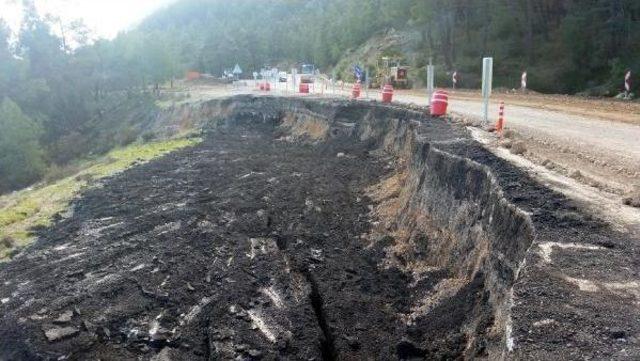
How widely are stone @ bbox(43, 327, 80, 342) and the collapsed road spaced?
0.09ft

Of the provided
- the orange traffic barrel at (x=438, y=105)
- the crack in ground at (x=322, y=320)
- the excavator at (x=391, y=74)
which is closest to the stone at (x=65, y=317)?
the crack in ground at (x=322, y=320)

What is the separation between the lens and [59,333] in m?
9.01

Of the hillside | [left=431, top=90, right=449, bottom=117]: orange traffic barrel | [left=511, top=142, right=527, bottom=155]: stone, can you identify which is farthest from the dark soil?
the hillside

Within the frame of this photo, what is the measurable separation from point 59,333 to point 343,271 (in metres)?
5.12

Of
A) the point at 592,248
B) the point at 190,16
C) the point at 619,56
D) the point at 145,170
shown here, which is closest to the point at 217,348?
the point at 592,248

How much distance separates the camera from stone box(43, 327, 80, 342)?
8.89 metres

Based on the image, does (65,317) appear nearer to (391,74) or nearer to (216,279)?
(216,279)

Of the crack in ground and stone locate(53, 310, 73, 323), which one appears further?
stone locate(53, 310, 73, 323)

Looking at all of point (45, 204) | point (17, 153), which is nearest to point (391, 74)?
point (17, 153)

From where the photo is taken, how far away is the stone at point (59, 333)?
29.2ft

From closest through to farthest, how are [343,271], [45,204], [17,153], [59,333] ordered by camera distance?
[59,333] → [343,271] → [45,204] → [17,153]

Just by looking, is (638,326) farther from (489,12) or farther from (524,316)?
(489,12)

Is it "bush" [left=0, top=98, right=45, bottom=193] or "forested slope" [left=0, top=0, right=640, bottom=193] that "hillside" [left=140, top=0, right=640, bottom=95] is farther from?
"bush" [left=0, top=98, right=45, bottom=193]

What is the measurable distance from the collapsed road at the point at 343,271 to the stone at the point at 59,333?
0.03 m
